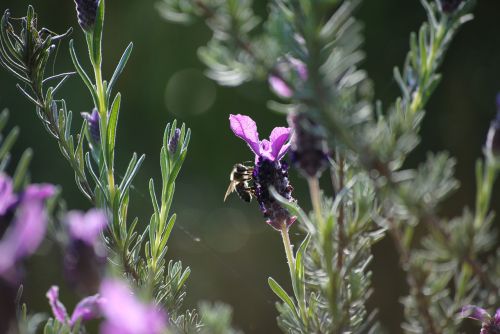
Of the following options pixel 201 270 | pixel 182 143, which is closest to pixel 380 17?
pixel 201 270

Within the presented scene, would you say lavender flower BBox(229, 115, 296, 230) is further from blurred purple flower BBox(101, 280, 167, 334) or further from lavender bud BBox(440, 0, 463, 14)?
blurred purple flower BBox(101, 280, 167, 334)

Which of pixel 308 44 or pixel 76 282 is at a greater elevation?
pixel 308 44

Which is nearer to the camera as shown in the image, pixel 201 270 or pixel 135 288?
pixel 135 288

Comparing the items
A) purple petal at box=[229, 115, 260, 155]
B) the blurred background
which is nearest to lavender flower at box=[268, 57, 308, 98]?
purple petal at box=[229, 115, 260, 155]

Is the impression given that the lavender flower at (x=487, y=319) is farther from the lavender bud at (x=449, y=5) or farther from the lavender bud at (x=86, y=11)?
the lavender bud at (x=86, y=11)

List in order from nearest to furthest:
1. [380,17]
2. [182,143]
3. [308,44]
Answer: [308,44]
[182,143]
[380,17]

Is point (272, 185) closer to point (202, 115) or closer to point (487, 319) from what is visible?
point (487, 319)

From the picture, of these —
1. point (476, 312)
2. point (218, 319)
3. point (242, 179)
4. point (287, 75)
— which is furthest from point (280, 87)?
point (242, 179)

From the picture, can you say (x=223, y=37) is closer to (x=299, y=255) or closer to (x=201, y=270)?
(x=299, y=255)
